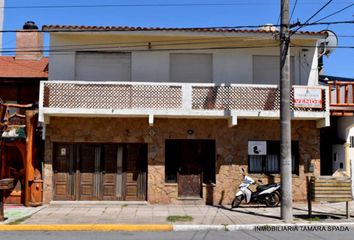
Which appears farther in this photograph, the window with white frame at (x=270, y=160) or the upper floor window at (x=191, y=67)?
the upper floor window at (x=191, y=67)

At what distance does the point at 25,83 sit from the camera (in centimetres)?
1895

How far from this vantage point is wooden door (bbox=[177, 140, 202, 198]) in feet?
56.6

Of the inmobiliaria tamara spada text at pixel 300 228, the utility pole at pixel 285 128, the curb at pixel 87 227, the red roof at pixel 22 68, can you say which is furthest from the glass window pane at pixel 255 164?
the red roof at pixel 22 68

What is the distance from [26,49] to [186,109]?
386 inches

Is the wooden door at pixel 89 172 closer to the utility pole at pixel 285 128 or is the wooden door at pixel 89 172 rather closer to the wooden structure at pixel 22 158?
the wooden structure at pixel 22 158

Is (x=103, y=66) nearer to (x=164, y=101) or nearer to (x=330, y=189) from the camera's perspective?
(x=164, y=101)

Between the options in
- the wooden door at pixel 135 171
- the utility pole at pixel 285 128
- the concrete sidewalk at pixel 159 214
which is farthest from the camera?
the wooden door at pixel 135 171

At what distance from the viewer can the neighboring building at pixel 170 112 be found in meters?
16.4

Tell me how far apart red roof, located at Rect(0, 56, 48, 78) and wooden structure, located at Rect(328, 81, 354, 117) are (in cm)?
1192

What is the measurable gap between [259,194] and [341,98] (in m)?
5.90

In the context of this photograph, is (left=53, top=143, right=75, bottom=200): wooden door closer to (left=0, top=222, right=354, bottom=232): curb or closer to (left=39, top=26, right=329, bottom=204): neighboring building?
(left=39, top=26, right=329, bottom=204): neighboring building

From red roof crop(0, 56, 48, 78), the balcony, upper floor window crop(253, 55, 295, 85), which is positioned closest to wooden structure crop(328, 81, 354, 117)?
the balcony

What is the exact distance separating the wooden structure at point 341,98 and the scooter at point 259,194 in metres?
4.25

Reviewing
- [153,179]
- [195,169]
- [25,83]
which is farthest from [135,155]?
[25,83]
